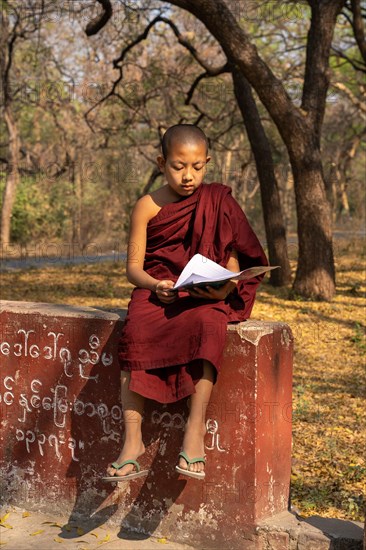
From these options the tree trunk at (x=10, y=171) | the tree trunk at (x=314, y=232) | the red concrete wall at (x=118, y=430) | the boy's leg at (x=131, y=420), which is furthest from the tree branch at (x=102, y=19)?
the boy's leg at (x=131, y=420)

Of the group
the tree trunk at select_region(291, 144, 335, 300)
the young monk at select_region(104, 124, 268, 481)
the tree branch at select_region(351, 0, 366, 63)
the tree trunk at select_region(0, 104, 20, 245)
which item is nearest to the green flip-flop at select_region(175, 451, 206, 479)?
the young monk at select_region(104, 124, 268, 481)

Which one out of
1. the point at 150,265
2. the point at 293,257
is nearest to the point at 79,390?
the point at 150,265

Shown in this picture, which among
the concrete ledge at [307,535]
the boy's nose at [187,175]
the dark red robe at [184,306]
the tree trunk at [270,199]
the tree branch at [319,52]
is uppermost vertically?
the tree branch at [319,52]

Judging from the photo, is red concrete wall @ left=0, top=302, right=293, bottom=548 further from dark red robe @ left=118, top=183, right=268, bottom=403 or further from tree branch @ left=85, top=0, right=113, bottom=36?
tree branch @ left=85, top=0, right=113, bottom=36

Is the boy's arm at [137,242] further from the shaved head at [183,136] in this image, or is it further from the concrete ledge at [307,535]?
the concrete ledge at [307,535]

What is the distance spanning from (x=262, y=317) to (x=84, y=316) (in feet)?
21.0

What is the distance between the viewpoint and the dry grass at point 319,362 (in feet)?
16.2

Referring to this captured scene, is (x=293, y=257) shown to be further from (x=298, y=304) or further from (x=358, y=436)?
(x=358, y=436)

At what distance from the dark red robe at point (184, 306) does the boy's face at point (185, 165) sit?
0.30ft

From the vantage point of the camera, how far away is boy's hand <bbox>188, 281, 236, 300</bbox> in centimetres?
354

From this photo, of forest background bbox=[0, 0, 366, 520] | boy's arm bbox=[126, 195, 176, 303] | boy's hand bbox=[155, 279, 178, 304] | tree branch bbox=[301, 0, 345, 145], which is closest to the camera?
boy's hand bbox=[155, 279, 178, 304]

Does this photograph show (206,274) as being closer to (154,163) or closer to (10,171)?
(10,171)

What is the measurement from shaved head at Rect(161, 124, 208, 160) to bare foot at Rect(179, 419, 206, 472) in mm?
1177

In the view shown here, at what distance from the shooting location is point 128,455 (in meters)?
3.54
